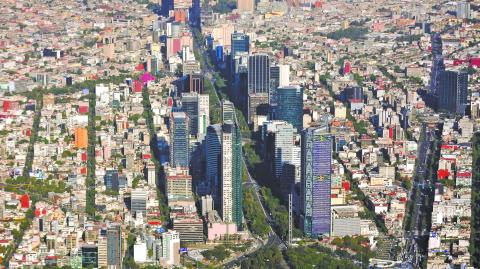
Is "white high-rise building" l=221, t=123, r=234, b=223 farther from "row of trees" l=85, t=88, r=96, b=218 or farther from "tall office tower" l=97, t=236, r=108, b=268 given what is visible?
"tall office tower" l=97, t=236, r=108, b=268

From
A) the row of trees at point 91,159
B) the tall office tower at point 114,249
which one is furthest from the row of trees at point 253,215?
the tall office tower at point 114,249

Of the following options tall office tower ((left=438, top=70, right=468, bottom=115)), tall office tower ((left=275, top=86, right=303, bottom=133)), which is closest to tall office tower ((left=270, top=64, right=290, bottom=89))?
tall office tower ((left=275, top=86, right=303, bottom=133))

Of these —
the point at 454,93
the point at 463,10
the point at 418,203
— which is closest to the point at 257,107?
the point at 454,93

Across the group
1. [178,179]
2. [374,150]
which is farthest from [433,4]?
[178,179]

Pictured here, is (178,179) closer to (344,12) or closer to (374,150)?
(374,150)

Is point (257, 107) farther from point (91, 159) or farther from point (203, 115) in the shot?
point (91, 159)

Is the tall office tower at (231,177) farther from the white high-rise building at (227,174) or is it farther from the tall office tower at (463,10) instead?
the tall office tower at (463,10)
